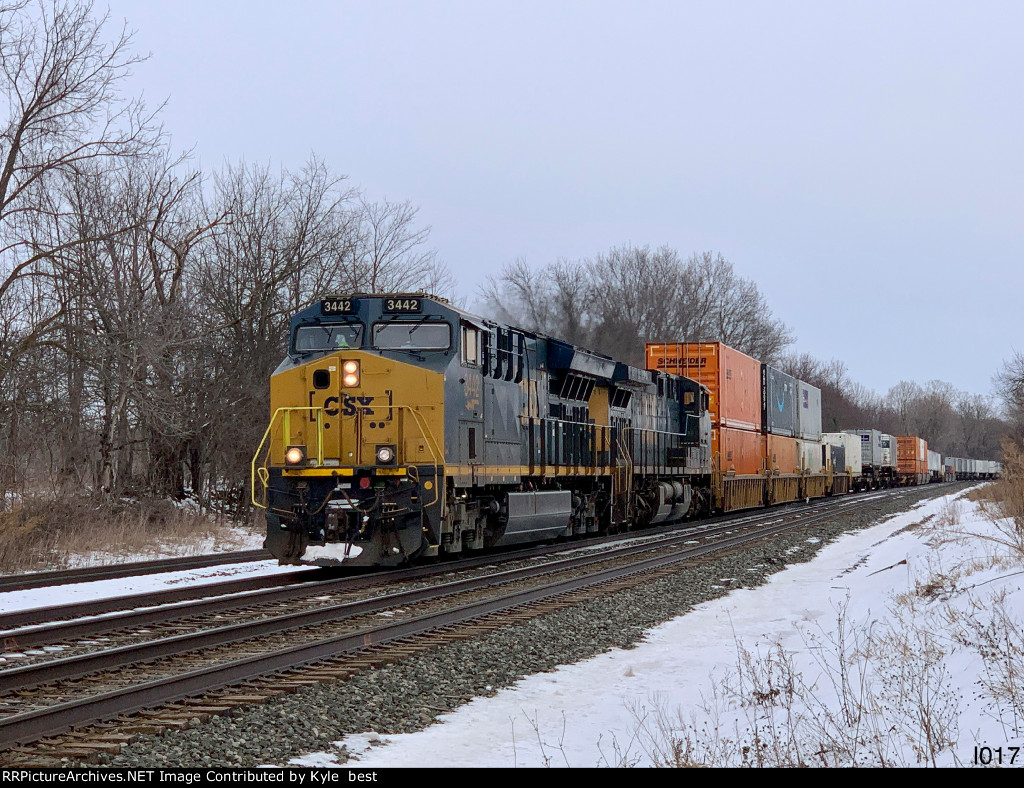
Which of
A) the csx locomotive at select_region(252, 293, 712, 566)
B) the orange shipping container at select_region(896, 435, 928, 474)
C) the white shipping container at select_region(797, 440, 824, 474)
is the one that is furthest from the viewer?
the orange shipping container at select_region(896, 435, 928, 474)

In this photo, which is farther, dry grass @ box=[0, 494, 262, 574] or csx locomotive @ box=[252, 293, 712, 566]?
dry grass @ box=[0, 494, 262, 574]

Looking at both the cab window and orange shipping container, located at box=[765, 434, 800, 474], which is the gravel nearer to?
the cab window

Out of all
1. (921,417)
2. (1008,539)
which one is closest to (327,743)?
(1008,539)

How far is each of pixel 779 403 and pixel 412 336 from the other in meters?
24.8

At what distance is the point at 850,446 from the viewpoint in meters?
55.1

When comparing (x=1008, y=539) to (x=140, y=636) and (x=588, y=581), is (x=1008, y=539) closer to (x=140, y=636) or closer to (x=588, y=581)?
(x=588, y=581)

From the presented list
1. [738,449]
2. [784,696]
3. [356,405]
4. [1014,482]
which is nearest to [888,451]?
[738,449]

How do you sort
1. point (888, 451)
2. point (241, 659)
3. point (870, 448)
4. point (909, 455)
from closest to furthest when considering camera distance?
1. point (241, 659)
2. point (870, 448)
3. point (888, 451)
4. point (909, 455)

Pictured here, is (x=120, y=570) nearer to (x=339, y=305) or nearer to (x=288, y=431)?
(x=288, y=431)

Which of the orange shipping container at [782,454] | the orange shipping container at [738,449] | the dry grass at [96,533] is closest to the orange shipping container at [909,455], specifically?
the orange shipping container at [782,454]

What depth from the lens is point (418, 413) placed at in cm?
1380

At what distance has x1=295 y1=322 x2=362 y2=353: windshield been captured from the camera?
1449 centimetres

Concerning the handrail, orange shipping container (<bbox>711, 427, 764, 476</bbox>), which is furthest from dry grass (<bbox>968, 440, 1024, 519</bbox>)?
orange shipping container (<bbox>711, 427, 764, 476</bbox>)

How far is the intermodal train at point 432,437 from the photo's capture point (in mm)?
13492
